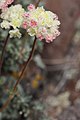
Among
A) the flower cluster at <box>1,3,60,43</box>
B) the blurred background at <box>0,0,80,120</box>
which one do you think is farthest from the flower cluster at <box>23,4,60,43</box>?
the blurred background at <box>0,0,80,120</box>

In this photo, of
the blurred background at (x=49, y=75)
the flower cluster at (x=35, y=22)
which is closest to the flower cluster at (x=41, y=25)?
the flower cluster at (x=35, y=22)

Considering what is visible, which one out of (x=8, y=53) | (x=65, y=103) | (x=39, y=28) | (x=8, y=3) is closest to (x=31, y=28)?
(x=39, y=28)

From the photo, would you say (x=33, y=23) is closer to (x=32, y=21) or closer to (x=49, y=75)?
(x=32, y=21)

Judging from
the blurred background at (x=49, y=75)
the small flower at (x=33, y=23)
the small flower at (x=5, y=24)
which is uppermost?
the small flower at (x=33, y=23)

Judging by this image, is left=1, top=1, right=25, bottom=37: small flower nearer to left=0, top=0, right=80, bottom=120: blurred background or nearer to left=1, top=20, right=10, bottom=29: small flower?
left=1, top=20, right=10, bottom=29: small flower

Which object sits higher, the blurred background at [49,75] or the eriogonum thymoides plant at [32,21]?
the eriogonum thymoides plant at [32,21]

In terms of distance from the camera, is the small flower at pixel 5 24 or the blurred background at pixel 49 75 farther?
the blurred background at pixel 49 75

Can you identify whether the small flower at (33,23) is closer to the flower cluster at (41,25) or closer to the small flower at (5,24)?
the flower cluster at (41,25)
